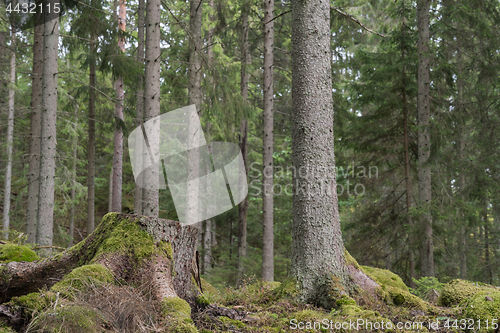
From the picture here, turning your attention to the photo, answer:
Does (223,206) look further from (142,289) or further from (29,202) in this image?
(142,289)

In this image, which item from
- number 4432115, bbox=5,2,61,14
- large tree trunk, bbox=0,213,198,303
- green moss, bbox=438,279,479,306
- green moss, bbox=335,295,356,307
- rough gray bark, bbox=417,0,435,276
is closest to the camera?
large tree trunk, bbox=0,213,198,303

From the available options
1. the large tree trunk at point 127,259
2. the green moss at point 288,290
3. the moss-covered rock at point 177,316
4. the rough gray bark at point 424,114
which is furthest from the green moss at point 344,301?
the rough gray bark at point 424,114

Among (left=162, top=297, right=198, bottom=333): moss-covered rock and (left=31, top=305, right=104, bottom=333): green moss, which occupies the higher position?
(left=31, top=305, right=104, bottom=333): green moss

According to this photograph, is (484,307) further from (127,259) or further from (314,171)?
(127,259)

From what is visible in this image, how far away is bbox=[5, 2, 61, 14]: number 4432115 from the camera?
26.1 ft

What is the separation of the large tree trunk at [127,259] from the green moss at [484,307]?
2.85 metres

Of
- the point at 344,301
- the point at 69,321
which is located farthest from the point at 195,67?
the point at 69,321

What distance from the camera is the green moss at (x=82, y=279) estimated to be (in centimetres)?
255

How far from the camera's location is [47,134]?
7773mm

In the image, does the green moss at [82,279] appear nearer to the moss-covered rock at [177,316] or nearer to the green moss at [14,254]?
the moss-covered rock at [177,316]

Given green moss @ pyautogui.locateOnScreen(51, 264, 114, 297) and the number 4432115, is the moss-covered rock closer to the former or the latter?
green moss @ pyautogui.locateOnScreen(51, 264, 114, 297)

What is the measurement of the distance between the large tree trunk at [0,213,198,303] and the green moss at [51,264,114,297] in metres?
0.16

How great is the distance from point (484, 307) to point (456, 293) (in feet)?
6.59

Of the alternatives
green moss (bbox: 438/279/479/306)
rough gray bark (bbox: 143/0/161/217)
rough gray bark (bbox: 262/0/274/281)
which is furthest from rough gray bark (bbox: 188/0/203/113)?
green moss (bbox: 438/279/479/306)
